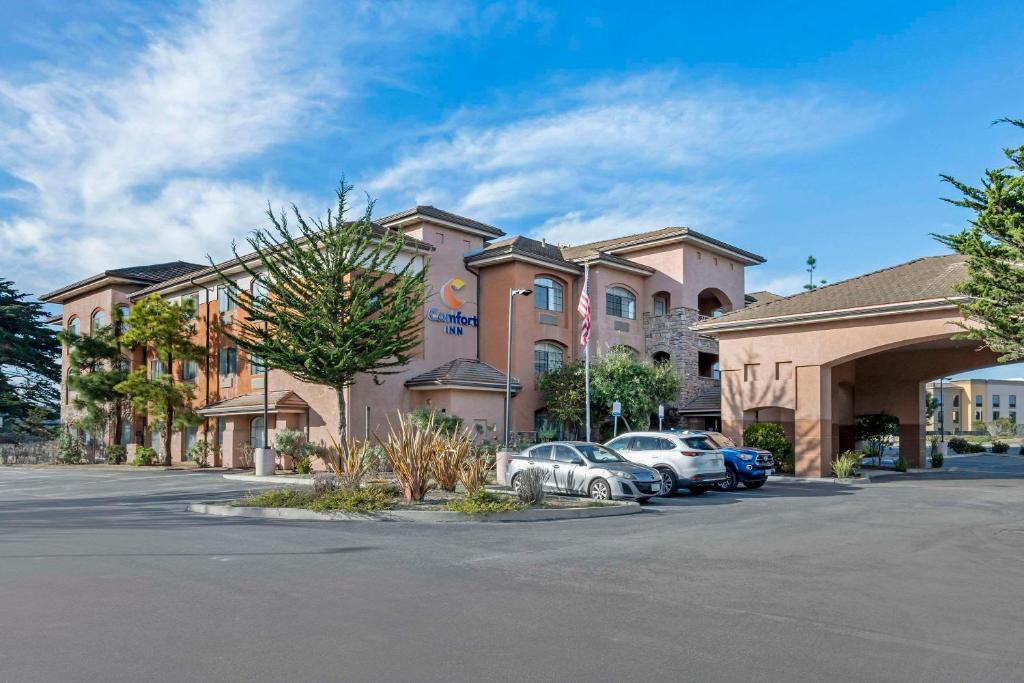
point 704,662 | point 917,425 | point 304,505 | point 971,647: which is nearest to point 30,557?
point 304,505

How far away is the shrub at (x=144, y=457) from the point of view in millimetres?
39406

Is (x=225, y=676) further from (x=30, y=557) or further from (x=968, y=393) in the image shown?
(x=968, y=393)

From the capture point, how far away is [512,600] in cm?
863

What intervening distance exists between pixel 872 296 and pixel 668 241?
13.0 metres

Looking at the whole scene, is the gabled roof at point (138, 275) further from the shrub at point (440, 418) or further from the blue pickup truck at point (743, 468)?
the blue pickup truck at point (743, 468)

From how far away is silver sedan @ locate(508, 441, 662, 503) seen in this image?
62.4 ft

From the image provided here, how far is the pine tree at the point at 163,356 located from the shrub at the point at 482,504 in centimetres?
2582

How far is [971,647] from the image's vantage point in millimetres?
7066

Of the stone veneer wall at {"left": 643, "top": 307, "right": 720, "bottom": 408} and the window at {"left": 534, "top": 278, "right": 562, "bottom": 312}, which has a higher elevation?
the window at {"left": 534, "top": 278, "right": 562, "bottom": 312}

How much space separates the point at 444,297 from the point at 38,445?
28.2 meters

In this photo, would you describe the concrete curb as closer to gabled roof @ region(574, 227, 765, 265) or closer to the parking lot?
the parking lot

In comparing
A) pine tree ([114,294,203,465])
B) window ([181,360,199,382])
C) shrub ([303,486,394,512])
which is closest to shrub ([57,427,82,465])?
pine tree ([114,294,203,465])

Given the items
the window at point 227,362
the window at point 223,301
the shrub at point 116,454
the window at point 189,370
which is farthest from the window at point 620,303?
the shrub at point 116,454

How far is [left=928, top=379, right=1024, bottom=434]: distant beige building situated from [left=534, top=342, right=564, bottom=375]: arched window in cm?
10827
